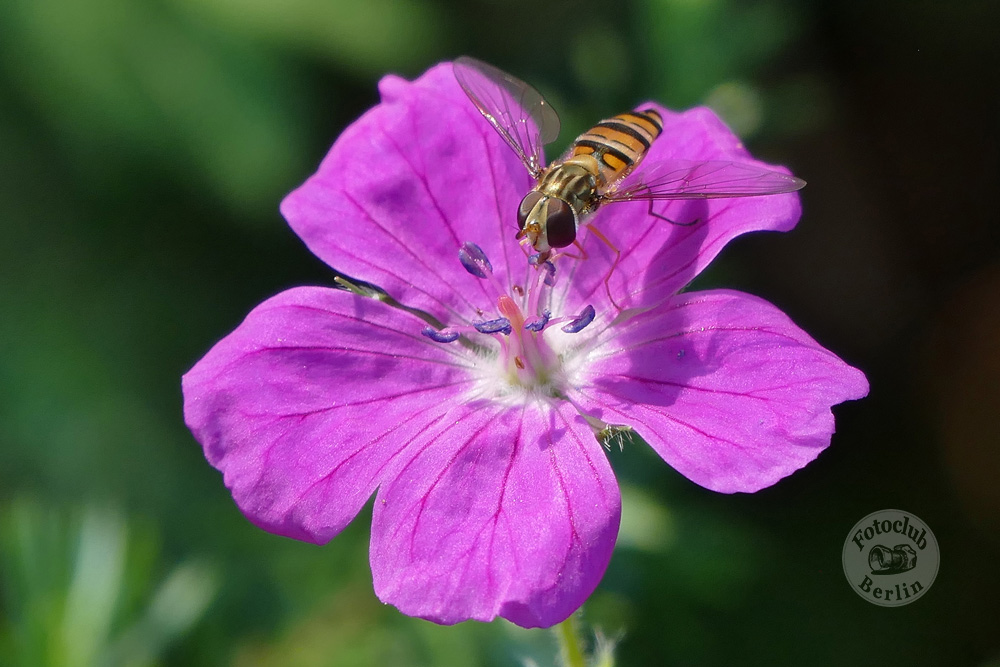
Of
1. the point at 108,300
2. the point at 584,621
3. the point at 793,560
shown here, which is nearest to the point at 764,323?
the point at 584,621

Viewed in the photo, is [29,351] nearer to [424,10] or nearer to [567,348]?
[424,10]

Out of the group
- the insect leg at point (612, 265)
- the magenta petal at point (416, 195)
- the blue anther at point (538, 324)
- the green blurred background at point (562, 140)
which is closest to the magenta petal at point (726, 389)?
the insect leg at point (612, 265)

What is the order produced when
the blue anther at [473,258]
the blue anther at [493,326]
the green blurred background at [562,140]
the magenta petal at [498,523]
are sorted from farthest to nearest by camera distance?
the green blurred background at [562,140] → the blue anther at [473,258] → the blue anther at [493,326] → the magenta petal at [498,523]

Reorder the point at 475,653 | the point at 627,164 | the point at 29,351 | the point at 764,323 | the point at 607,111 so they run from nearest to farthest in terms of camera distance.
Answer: the point at 764,323, the point at 627,164, the point at 475,653, the point at 607,111, the point at 29,351

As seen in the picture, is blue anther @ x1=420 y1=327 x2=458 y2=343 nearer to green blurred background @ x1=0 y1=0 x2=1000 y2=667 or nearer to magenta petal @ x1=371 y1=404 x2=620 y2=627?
magenta petal @ x1=371 y1=404 x2=620 y2=627

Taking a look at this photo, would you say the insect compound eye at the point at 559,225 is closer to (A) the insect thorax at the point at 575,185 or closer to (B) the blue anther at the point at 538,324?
(A) the insect thorax at the point at 575,185

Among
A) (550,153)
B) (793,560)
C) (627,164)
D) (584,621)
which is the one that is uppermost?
(627,164)

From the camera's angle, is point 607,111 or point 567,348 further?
point 607,111

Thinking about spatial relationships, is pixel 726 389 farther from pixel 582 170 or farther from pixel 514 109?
pixel 514 109
